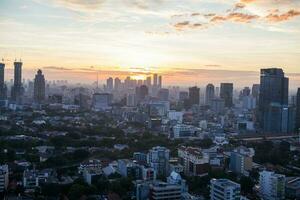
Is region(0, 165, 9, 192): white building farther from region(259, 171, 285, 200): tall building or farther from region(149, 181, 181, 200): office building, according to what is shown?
region(259, 171, 285, 200): tall building

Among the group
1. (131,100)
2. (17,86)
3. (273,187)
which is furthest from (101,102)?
(273,187)

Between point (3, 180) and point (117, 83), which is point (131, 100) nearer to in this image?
point (117, 83)

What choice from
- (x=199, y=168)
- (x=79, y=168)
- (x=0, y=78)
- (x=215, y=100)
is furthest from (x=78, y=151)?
(x=0, y=78)

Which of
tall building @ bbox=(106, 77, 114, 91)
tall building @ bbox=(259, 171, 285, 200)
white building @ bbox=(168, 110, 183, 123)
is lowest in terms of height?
tall building @ bbox=(259, 171, 285, 200)

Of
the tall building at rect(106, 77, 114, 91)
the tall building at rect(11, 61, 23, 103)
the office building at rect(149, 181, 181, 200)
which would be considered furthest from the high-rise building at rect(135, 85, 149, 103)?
the office building at rect(149, 181, 181, 200)

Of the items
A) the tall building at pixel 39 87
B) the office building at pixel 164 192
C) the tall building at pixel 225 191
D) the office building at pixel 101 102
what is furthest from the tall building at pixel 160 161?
the tall building at pixel 39 87

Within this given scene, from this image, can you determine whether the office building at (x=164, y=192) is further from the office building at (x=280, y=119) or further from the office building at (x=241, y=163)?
the office building at (x=280, y=119)
